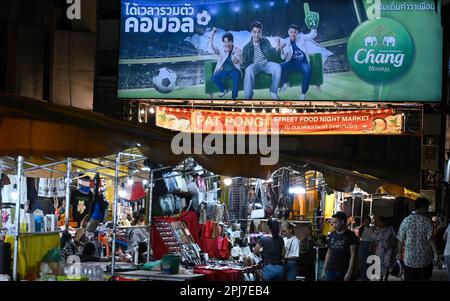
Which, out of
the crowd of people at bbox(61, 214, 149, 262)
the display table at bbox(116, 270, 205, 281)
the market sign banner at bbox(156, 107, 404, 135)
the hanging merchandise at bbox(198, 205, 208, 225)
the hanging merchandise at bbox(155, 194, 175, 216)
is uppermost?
the market sign banner at bbox(156, 107, 404, 135)

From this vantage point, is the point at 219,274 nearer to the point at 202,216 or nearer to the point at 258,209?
the point at 202,216

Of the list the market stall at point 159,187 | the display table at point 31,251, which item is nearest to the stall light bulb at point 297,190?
the market stall at point 159,187

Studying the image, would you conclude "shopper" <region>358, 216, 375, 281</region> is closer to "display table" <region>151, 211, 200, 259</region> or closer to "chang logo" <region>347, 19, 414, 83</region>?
"chang logo" <region>347, 19, 414, 83</region>

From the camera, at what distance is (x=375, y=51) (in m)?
20.7

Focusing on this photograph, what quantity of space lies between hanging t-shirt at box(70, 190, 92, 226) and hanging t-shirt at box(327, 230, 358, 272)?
5.69 meters

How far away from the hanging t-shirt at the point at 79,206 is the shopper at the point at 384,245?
7226 millimetres

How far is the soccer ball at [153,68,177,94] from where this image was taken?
20844 millimetres

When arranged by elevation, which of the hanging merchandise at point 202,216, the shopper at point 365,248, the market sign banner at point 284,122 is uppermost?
the market sign banner at point 284,122

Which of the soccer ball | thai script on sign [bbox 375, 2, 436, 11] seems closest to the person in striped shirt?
the soccer ball

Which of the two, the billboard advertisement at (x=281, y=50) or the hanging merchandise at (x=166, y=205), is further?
the billboard advertisement at (x=281, y=50)

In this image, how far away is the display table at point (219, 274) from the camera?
12250 mm

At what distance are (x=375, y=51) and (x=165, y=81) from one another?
5642 millimetres

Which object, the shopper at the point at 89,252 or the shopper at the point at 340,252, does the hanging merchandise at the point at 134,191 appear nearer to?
the shopper at the point at 89,252

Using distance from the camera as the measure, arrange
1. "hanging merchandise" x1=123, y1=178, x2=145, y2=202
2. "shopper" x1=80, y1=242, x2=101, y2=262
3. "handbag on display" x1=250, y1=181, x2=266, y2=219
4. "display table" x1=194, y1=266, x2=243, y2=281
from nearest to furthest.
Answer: "display table" x1=194, y1=266, x2=243, y2=281, "shopper" x1=80, y1=242, x2=101, y2=262, "hanging merchandise" x1=123, y1=178, x2=145, y2=202, "handbag on display" x1=250, y1=181, x2=266, y2=219
